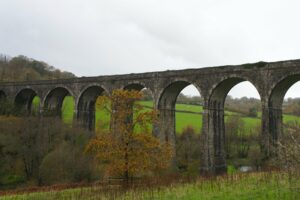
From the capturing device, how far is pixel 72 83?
34.2 meters

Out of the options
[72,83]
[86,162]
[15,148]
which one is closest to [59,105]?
[72,83]

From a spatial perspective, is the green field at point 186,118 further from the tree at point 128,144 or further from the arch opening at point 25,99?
the tree at point 128,144

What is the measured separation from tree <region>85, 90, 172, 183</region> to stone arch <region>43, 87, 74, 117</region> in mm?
20515

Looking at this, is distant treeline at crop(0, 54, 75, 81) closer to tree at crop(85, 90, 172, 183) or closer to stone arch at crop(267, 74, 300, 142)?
tree at crop(85, 90, 172, 183)

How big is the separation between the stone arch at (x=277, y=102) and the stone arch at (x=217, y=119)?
2925mm

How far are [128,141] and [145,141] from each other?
2.75 ft

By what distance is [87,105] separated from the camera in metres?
34.4

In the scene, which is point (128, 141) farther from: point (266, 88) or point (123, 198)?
point (266, 88)

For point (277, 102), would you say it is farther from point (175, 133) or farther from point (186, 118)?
point (186, 118)

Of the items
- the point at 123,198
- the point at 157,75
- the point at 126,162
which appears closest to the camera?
the point at 123,198

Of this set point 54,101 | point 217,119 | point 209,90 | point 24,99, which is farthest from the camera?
point 24,99

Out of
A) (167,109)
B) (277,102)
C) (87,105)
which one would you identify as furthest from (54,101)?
(277,102)

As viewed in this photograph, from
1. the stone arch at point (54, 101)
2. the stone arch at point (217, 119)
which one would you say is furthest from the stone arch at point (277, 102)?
the stone arch at point (54, 101)

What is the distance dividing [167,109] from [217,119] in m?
4.67
